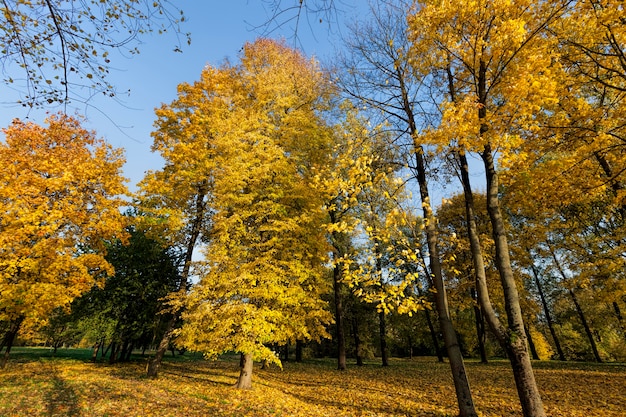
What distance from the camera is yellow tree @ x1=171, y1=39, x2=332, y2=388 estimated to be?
881 centimetres

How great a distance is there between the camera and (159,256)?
19547mm

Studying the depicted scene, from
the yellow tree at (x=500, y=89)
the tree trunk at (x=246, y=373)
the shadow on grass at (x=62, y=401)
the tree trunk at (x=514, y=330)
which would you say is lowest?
the shadow on grass at (x=62, y=401)

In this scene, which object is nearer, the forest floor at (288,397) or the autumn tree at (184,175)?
the forest floor at (288,397)

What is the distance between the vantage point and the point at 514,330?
15.9 ft

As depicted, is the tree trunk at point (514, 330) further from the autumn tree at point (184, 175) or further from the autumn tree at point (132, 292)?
the autumn tree at point (132, 292)

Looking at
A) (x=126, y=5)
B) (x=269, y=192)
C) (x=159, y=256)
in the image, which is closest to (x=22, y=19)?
(x=126, y=5)

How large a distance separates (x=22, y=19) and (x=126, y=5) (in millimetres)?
900

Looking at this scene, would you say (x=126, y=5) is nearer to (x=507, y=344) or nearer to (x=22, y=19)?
(x=22, y=19)

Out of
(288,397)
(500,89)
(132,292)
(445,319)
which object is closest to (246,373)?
(288,397)

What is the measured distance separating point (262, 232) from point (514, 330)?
7900 mm

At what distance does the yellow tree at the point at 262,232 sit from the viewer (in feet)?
28.9

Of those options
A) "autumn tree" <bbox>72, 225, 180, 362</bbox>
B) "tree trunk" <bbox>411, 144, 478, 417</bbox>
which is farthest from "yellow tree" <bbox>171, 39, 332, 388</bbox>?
"autumn tree" <bbox>72, 225, 180, 362</bbox>

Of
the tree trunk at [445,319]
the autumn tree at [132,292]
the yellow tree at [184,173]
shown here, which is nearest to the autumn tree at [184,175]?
the yellow tree at [184,173]

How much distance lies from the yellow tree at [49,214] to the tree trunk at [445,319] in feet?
37.1
